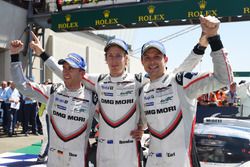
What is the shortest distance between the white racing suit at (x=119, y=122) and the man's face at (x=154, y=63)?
0.20 m

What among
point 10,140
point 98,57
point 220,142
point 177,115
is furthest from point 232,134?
point 98,57

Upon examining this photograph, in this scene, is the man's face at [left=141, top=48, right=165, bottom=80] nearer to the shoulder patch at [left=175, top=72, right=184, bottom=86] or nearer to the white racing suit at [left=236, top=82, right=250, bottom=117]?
the shoulder patch at [left=175, top=72, right=184, bottom=86]

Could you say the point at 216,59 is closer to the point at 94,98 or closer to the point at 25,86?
the point at 94,98

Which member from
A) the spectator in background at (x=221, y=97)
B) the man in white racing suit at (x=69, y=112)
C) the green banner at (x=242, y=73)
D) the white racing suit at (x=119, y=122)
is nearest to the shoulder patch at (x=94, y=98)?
the man in white racing suit at (x=69, y=112)

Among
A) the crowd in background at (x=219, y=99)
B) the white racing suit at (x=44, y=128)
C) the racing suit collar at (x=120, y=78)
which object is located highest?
the crowd in background at (x=219, y=99)

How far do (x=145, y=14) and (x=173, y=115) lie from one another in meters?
9.71

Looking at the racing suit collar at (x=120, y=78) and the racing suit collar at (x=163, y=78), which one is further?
the racing suit collar at (x=120, y=78)

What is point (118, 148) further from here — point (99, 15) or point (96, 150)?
point (99, 15)

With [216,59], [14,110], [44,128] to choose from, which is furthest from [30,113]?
[216,59]

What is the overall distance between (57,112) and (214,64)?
146cm

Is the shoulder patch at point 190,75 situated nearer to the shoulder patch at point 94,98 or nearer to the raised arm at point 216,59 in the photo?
the raised arm at point 216,59

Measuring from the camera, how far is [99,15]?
12.9 m

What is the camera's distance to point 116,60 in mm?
3100

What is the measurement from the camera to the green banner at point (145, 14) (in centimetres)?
1084
